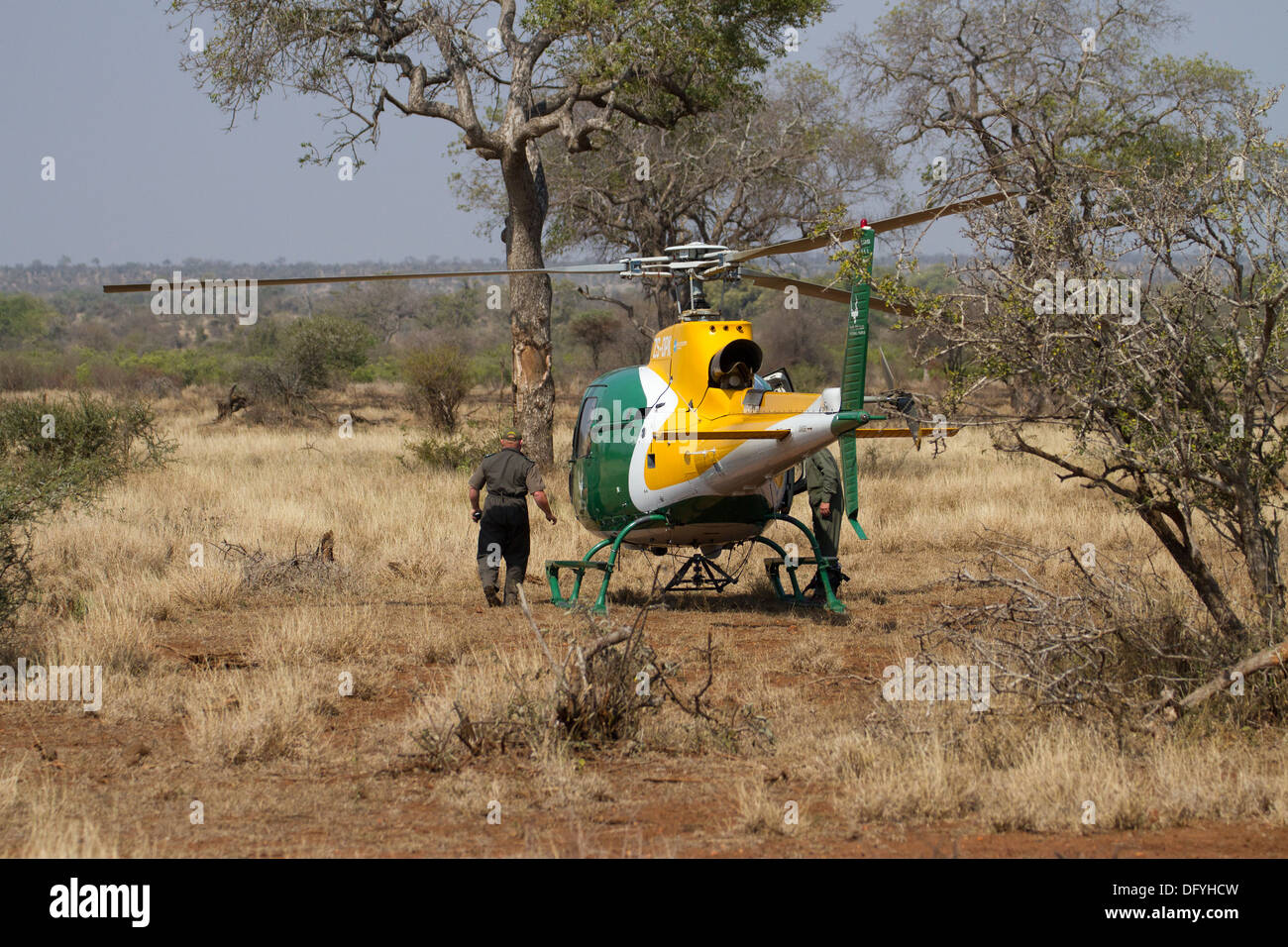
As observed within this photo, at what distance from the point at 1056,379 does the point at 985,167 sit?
63.8 inches

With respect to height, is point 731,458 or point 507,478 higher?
point 731,458

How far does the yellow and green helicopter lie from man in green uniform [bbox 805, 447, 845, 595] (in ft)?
0.61

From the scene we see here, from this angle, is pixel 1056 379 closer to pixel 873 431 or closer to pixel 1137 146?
pixel 873 431

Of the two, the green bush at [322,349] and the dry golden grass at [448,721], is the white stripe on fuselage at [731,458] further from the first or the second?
the green bush at [322,349]

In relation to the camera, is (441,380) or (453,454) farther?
(441,380)

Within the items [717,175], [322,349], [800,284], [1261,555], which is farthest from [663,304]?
[1261,555]

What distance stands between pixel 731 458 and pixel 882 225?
2.18m

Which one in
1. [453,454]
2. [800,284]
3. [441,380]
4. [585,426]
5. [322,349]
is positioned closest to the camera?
[800,284]

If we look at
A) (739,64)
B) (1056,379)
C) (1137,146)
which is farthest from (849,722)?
(1137,146)

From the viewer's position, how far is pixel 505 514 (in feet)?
37.9

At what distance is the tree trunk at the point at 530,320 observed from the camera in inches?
707

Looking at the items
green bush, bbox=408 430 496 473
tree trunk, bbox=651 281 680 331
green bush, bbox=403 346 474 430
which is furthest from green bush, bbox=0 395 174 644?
tree trunk, bbox=651 281 680 331

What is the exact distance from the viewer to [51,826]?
5258mm

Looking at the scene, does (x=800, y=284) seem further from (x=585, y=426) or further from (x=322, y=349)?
(x=322, y=349)
